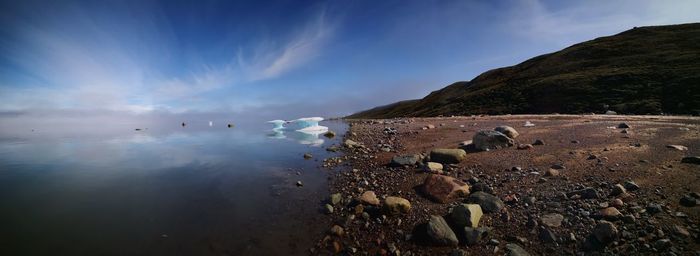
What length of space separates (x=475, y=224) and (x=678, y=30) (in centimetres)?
13798

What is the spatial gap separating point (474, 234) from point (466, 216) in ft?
1.92

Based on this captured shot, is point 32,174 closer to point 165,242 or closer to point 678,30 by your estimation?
point 165,242

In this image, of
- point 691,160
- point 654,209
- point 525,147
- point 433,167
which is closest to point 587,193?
point 654,209

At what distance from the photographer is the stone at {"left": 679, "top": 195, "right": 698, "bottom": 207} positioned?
7.57 meters

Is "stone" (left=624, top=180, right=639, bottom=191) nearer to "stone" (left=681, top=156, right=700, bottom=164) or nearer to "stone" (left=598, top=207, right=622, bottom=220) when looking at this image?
"stone" (left=598, top=207, right=622, bottom=220)

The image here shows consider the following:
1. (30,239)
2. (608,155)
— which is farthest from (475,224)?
(30,239)

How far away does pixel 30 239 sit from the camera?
9852mm

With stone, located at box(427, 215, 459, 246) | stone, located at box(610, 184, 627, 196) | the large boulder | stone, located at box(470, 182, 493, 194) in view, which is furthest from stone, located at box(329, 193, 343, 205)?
stone, located at box(610, 184, 627, 196)

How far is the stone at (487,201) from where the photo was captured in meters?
9.17

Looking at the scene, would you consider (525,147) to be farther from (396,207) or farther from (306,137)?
(306,137)

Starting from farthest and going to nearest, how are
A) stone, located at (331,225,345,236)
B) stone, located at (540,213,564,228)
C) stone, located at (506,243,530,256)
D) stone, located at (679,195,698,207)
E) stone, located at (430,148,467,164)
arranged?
stone, located at (430,148,467,164)
stone, located at (331,225,345,236)
stone, located at (540,213,564,228)
stone, located at (679,195,698,207)
stone, located at (506,243,530,256)

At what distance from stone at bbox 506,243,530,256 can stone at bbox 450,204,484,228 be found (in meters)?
1.03

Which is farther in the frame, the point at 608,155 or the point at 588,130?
the point at 588,130

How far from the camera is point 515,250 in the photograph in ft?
23.4
